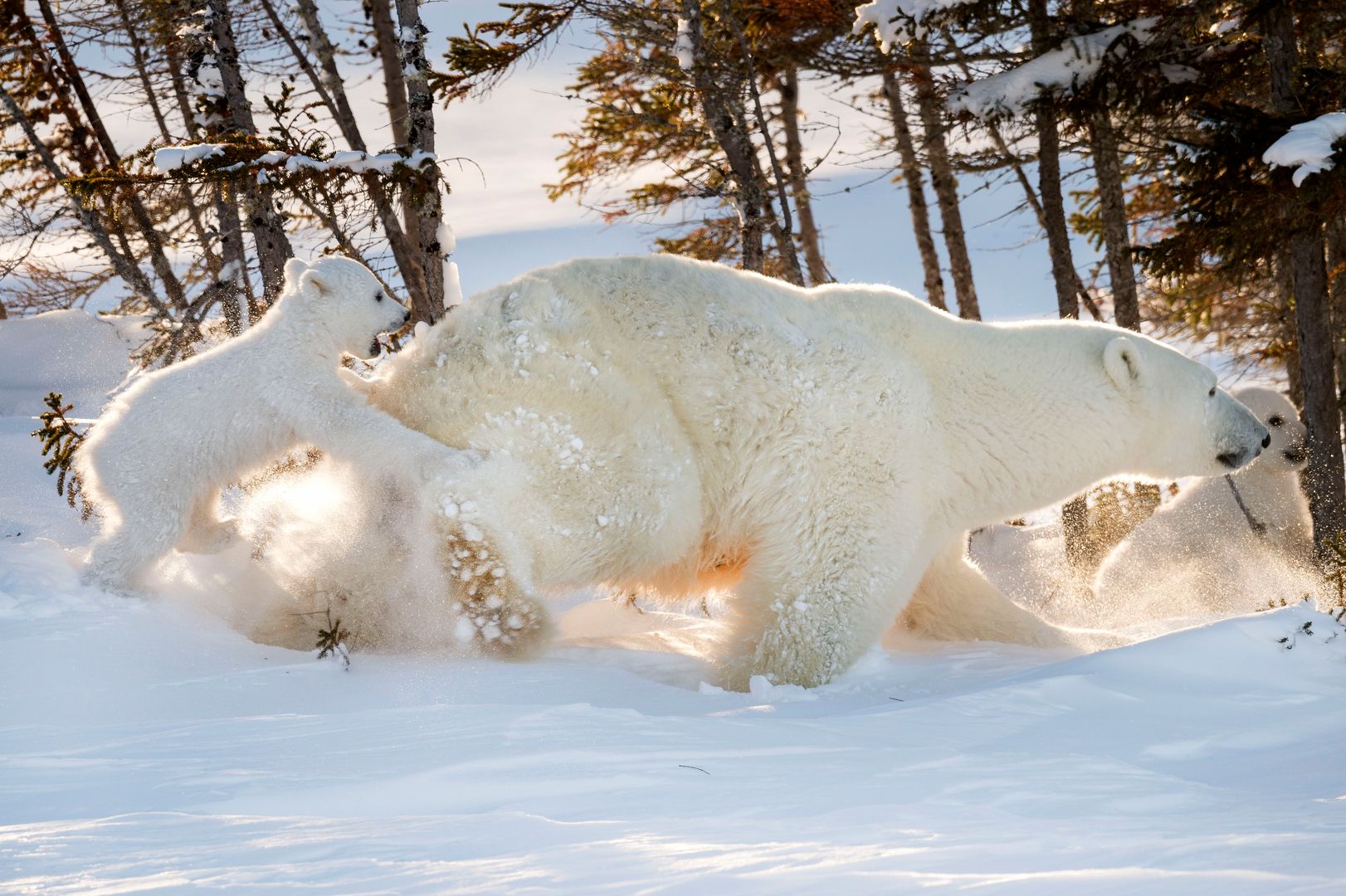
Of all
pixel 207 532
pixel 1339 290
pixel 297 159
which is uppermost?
pixel 297 159

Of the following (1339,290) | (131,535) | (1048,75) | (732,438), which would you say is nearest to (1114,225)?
(1048,75)

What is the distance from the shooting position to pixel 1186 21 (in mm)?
8141

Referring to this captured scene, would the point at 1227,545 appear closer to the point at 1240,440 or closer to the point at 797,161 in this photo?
the point at 1240,440

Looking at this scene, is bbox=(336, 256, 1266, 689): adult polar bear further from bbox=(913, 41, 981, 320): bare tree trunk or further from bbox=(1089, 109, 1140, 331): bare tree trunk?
bbox=(913, 41, 981, 320): bare tree trunk

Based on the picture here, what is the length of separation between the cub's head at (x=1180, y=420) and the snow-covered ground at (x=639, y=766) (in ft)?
4.39

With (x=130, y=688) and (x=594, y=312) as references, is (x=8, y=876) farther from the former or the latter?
(x=594, y=312)

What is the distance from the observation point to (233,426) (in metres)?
4.68

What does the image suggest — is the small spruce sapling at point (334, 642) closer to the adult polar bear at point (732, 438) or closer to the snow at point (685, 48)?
the adult polar bear at point (732, 438)

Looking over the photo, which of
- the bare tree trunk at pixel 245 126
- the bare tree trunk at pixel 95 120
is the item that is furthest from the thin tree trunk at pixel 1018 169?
the bare tree trunk at pixel 95 120

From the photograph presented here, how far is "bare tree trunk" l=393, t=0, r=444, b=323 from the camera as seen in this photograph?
7812mm

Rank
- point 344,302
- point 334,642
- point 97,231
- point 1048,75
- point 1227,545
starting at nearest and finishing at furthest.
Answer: point 334,642, point 344,302, point 1227,545, point 1048,75, point 97,231

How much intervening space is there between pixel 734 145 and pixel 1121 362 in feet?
18.2

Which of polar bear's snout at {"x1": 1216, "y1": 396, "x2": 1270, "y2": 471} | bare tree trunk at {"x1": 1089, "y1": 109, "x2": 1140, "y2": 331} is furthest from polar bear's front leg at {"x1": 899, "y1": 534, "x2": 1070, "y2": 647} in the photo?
bare tree trunk at {"x1": 1089, "y1": 109, "x2": 1140, "y2": 331}

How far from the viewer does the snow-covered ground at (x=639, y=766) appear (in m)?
1.88
